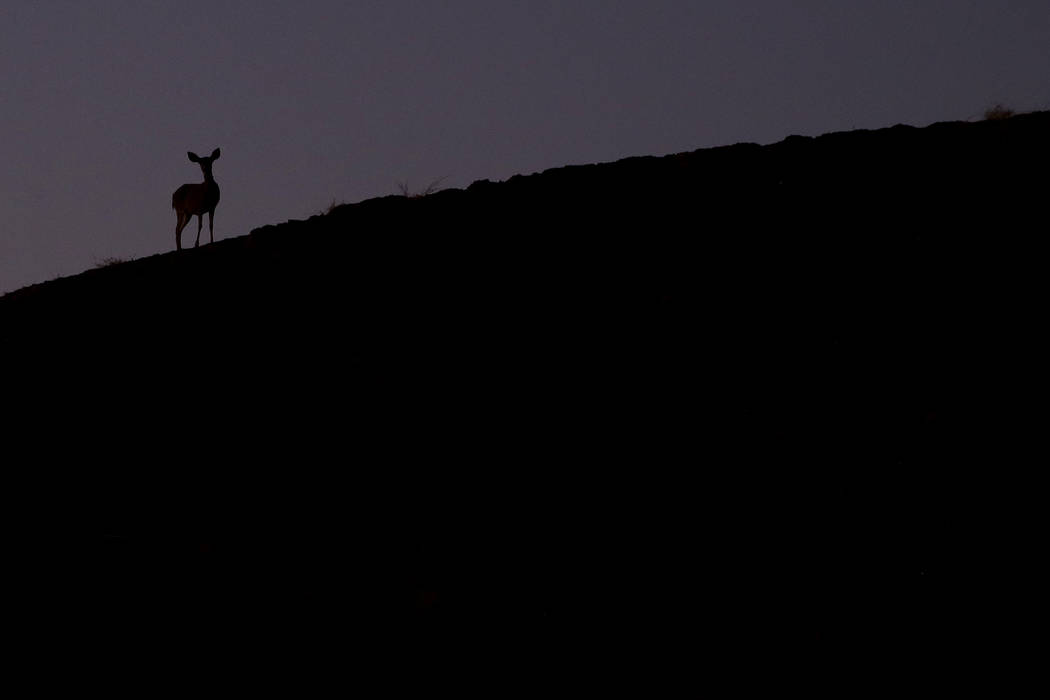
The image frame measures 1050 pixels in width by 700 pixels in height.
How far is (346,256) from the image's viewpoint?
12852 mm

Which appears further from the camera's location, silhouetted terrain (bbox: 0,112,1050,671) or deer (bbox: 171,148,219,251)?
deer (bbox: 171,148,219,251)

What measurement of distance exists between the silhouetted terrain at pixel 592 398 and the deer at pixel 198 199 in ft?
9.67

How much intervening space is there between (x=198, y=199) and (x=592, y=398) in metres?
9.09

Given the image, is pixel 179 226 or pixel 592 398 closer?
pixel 592 398

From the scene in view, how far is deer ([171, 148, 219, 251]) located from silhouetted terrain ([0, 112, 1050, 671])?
295cm

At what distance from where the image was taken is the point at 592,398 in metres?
9.57

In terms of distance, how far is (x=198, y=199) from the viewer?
17.0 m

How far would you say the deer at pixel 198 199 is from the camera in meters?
16.9

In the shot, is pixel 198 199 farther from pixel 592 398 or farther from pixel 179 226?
pixel 592 398

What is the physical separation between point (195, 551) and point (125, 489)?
1291mm

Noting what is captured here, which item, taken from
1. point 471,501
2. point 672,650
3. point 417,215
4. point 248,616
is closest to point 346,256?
point 417,215

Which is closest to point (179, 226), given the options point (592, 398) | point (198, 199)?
point (198, 199)

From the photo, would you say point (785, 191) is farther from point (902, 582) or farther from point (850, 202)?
point (902, 582)

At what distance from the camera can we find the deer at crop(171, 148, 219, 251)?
55.5 feet
